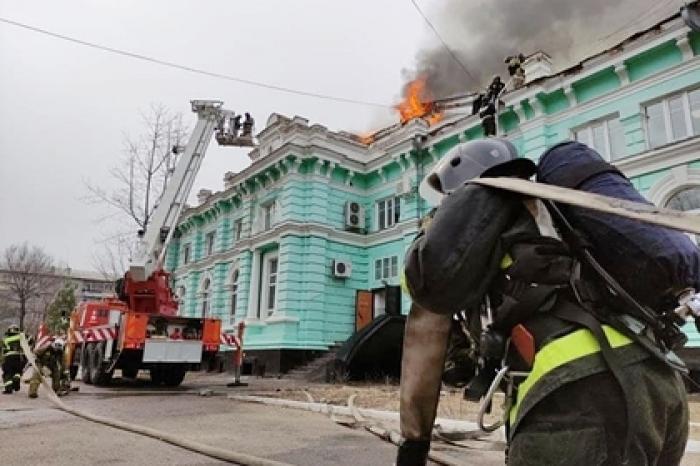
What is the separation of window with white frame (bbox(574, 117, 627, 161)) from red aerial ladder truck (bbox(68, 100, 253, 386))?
34.2 feet

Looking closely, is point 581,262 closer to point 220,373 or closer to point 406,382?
point 406,382

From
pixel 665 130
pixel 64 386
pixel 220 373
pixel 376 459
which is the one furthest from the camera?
pixel 220 373

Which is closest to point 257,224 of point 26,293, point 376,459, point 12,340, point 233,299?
point 233,299

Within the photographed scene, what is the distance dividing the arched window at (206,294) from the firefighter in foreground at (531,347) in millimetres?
22510

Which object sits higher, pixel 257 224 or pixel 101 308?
pixel 257 224

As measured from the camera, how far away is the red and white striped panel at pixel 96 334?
433 inches

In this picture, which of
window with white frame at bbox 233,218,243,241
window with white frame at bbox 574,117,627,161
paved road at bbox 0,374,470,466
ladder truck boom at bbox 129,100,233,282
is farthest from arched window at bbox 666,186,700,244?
window with white frame at bbox 233,218,243,241

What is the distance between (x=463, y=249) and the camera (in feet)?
3.94

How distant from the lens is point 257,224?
19328 mm

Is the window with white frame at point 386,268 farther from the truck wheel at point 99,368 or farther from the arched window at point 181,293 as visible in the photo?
the arched window at point 181,293

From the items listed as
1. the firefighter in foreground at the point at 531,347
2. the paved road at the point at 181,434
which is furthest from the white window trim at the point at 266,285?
the firefighter in foreground at the point at 531,347

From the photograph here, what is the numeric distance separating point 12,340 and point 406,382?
12271mm

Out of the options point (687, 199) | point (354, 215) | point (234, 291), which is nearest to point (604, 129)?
point (687, 199)

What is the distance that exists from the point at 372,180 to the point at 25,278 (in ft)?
114
